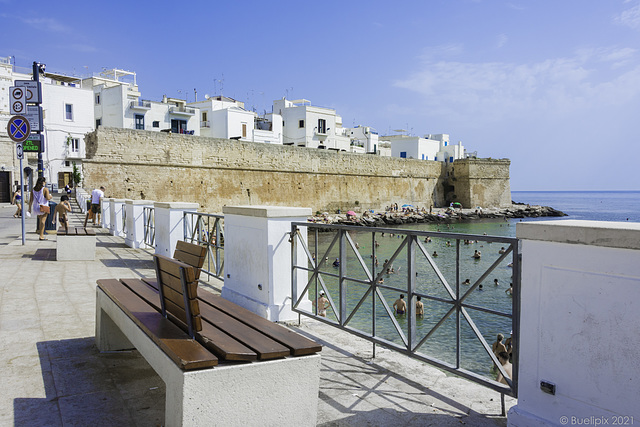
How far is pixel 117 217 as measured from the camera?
11.8m

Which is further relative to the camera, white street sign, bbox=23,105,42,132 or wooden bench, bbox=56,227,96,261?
white street sign, bbox=23,105,42,132

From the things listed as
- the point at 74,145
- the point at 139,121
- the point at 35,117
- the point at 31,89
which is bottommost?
the point at 35,117

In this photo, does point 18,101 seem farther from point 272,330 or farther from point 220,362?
point 220,362

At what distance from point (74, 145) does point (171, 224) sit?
32.4 metres

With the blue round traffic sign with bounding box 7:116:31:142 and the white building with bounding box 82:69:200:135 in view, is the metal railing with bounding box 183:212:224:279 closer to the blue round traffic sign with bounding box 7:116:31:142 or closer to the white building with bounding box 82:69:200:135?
the blue round traffic sign with bounding box 7:116:31:142

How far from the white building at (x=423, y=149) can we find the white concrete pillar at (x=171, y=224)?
5040 centimetres

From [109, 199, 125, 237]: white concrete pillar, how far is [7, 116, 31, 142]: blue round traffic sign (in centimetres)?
340

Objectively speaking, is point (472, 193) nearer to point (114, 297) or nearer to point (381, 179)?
point (381, 179)

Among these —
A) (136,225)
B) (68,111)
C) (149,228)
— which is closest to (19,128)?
(136,225)

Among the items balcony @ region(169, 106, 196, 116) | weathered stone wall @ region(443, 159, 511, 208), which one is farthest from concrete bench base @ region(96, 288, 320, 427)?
weathered stone wall @ region(443, 159, 511, 208)

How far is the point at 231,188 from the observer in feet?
93.9

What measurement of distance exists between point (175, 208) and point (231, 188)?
21501 mm

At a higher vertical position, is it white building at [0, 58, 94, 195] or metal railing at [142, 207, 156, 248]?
white building at [0, 58, 94, 195]

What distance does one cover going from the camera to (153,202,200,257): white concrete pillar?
738cm
